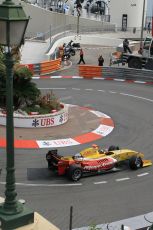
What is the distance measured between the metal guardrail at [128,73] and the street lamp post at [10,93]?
2541 cm

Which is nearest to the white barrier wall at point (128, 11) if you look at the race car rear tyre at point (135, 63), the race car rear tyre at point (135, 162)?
the race car rear tyre at point (135, 63)

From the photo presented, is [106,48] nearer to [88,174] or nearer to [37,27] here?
[37,27]

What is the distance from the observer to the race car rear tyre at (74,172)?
1418 cm

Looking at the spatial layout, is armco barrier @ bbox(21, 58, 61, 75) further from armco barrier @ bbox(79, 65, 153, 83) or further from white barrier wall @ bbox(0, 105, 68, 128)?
white barrier wall @ bbox(0, 105, 68, 128)

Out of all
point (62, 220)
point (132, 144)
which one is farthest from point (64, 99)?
point (62, 220)

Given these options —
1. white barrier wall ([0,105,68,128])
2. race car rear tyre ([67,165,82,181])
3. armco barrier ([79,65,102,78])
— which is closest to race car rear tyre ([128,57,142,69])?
armco barrier ([79,65,102,78])

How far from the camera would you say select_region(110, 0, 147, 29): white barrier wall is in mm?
69312

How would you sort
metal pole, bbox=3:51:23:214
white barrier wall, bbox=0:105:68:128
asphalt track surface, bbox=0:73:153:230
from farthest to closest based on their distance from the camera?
white barrier wall, bbox=0:105:68:128 < asphalt track surface, bbox=0:73:153:230 < metal pole, bbox=3:51:23:214

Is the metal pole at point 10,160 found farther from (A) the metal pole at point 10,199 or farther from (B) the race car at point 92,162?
(B) the race car at point 92,162

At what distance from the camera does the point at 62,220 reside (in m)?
11.9

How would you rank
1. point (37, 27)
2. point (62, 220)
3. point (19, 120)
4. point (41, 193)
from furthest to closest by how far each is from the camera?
point (37, 27) → point (19, 120) → point (41, 193) → point (62, 220)

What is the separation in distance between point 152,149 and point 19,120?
18.3 feet

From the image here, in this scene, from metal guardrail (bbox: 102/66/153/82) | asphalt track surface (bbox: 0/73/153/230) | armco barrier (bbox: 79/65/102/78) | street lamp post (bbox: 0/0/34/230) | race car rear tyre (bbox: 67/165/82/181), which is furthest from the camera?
armco barrier (bbox: 79/65/102/78)

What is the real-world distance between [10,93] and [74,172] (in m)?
6.34
